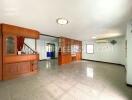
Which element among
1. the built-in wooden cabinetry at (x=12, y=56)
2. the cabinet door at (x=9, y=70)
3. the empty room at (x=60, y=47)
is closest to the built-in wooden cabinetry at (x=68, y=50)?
the empty room at (x=60, y=47)

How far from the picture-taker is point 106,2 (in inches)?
87.0

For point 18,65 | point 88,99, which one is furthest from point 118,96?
point 18,65

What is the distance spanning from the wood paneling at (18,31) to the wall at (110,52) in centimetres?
641

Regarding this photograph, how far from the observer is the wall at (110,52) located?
7.57m

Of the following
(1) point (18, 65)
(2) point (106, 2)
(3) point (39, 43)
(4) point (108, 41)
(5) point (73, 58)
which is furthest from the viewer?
(3) point (39, 43)

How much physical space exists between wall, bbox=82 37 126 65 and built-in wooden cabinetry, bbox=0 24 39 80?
6.71m

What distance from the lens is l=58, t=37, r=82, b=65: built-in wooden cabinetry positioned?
7.91m

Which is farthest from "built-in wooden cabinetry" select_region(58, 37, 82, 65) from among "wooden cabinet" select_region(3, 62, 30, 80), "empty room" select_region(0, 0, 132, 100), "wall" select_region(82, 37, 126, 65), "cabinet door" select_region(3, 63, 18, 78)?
"cabinet door" select_region(3, 63, 18, 78)

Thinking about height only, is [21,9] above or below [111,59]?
above

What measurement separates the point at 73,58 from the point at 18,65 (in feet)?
20.1

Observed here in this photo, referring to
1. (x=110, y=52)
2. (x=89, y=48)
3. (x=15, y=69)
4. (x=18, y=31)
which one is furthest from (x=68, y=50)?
(x=15, y=69)

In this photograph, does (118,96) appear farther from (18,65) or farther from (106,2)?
(18,65)

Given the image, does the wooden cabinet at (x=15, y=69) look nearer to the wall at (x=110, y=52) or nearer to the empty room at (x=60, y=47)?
the empty room at (x=60, y=47)

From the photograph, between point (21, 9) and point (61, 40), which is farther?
point (61, 40)
